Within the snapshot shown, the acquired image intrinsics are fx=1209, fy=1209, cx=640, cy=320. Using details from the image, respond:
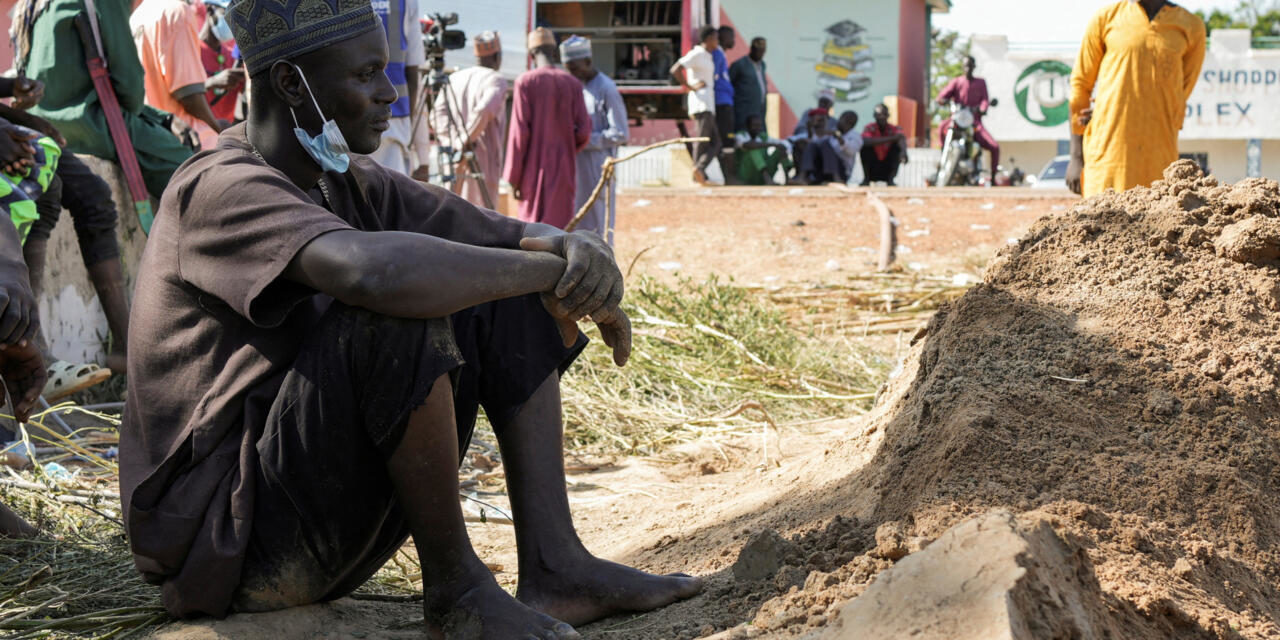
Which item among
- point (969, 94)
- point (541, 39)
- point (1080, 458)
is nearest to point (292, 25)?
point (1080, 458)

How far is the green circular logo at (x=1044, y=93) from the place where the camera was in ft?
90.6

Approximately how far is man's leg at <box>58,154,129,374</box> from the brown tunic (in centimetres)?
270

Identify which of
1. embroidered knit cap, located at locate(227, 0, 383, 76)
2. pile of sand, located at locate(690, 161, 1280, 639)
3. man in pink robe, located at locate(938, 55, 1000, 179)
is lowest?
pile of sand, located at locate(690, 161, 1280, 639)

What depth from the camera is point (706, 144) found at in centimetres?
1302

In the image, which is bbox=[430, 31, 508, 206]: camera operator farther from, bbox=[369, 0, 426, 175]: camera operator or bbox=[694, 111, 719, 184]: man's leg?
bbox=[694, 111, 719, 184]: man's leg

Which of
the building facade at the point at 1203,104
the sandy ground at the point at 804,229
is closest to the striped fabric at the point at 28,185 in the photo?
the sandy ground at the point at 804,229

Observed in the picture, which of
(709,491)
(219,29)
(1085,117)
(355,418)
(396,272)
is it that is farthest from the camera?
(219,29)

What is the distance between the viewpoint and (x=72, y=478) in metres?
3.30

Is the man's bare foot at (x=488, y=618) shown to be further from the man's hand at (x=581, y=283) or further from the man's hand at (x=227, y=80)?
the man's hand at (x=227, y=80)

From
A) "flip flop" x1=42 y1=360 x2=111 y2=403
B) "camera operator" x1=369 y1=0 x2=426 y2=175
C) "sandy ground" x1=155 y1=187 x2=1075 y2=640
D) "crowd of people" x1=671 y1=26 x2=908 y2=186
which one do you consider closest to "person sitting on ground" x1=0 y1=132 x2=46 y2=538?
"sandy ground" x1=155 y1=187 x2=1075 y2=640

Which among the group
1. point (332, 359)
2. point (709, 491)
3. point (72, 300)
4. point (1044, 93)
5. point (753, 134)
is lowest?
point (709, 491)

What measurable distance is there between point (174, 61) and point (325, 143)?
4096 mm

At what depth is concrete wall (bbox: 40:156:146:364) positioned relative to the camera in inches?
187

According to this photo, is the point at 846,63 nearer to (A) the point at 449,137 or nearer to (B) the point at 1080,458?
(A) the point at 449,137
